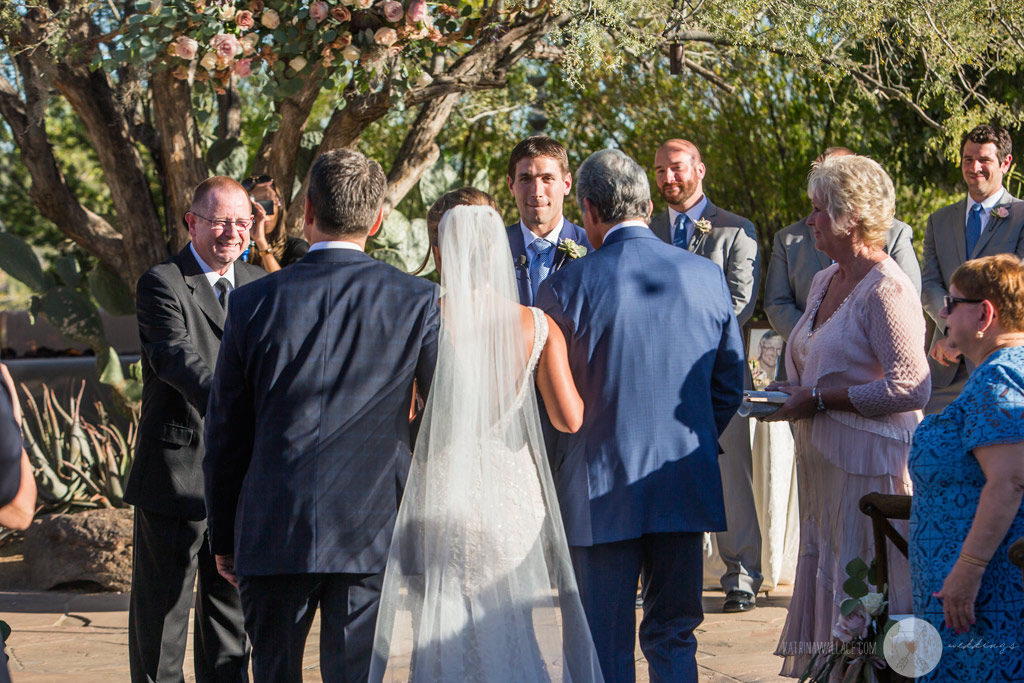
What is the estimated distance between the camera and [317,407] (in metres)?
2.75

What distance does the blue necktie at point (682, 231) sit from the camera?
205 inches

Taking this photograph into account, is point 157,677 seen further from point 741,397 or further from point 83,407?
point 83,407

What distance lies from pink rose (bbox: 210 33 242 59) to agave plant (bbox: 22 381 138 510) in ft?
9.95

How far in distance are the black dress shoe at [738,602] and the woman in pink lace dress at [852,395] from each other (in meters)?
1.70

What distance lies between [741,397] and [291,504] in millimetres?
1487

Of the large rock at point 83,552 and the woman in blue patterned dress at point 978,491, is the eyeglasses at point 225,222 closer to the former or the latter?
the woman in blue patterned dress at point 978,491

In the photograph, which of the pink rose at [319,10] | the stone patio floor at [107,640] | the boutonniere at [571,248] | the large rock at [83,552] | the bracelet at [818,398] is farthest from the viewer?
the large rock at [83,552]

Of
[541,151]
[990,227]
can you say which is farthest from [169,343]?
[990,227]

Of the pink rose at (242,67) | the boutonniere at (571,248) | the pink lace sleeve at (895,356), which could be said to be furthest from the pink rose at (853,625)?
the pink rose at (242,67)

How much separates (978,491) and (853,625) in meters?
0.56

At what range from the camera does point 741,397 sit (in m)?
3.44

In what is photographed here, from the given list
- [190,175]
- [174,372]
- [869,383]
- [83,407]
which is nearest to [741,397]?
[869,383]

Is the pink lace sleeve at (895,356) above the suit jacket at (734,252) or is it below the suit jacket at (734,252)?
below

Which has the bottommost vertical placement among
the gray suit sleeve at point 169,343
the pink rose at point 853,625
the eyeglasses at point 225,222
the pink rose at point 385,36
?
the pink rose at point 853,625
